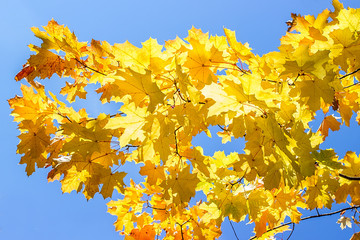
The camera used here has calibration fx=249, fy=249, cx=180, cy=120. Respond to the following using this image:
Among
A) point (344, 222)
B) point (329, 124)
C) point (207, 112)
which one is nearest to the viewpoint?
point (207, 112)

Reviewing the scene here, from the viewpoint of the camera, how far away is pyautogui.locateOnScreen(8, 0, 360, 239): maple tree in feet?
4.81

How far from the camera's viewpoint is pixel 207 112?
1.78 metres

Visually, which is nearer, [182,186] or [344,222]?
[182,186]

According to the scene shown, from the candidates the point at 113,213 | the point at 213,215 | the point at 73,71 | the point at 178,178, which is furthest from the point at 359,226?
the point at 73,71

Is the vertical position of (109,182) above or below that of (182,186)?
above

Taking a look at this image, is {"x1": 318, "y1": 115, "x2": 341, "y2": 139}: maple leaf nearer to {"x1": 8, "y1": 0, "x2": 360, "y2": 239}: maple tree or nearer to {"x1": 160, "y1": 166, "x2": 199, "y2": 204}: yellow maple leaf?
{"x1": 8, "y1": 0, "x2": 360, "y2": 239}: maple tree

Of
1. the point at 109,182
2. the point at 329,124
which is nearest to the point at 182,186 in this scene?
the point at 109,182

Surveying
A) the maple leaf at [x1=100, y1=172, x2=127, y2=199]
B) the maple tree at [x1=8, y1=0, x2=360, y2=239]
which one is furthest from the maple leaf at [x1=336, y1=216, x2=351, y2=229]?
the maple leaf at [x1=100, y1=172, x2=127, y2=199]

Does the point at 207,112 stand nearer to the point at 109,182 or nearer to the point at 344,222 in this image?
the point at 109,182

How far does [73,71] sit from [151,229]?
193 centimetres

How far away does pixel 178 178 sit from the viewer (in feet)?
6.27

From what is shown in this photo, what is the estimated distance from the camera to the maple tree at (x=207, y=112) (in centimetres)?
146

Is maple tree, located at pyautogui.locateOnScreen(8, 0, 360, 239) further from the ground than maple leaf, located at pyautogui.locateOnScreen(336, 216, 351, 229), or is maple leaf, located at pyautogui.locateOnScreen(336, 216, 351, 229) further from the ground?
maple tree, located at pyautogui.locateOnScreen(8, 0, 360, 239)

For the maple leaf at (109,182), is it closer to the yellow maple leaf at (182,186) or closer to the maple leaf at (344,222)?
the yellow maple leaf at (182,186)
